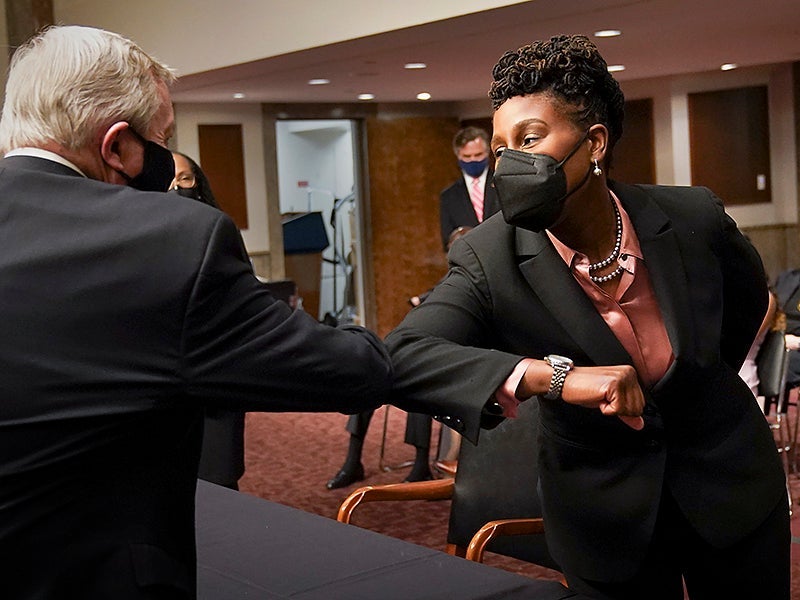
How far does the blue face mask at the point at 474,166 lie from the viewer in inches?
306

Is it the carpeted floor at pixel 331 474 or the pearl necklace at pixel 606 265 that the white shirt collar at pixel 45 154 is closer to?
the pearl necklace at pixel 606 265

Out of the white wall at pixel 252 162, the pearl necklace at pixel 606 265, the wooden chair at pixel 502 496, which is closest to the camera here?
the pearl necklace at pixel 606 265

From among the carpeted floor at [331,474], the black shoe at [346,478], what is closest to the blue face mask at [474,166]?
the carpeted floor at [331,474]

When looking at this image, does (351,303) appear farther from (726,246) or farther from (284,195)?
(726,246)

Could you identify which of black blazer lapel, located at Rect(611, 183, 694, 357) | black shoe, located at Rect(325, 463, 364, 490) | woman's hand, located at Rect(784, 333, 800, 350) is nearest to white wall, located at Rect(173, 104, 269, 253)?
black shoe, located at Rect(325, 463, 364, 490)

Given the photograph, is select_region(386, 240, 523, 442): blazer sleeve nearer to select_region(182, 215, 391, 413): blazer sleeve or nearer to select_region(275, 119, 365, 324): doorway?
select_region(182, 215, 391, 413): blazer sleeve

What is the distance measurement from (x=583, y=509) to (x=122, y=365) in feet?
2.88

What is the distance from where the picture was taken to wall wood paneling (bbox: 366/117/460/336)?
14055mm

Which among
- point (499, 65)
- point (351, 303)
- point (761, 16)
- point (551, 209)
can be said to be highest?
point (761, 16)

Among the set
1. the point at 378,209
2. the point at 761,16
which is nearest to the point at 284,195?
the point at 378,209

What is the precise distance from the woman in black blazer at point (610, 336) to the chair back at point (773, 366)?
349 cm

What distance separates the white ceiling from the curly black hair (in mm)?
5115

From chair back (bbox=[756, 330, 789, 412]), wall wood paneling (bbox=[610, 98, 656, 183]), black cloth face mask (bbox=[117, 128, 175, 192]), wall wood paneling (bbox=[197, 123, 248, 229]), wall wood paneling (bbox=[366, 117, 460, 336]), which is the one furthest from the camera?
wall wood paneling (bbox=[366, 117, 460, 336])

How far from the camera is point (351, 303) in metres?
14.5
